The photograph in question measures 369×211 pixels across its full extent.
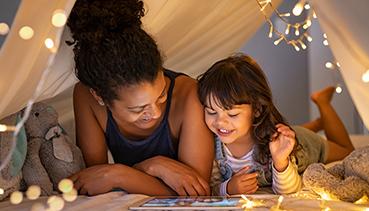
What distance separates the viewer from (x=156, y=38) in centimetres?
190

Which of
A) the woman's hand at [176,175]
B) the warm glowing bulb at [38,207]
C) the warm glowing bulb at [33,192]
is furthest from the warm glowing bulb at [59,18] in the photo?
the woman's hand at [176,175]

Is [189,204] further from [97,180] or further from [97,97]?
[97,97]

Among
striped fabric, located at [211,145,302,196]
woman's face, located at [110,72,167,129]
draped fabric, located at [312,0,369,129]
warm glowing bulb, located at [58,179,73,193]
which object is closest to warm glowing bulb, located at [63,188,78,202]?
warm glowing bulb, located at [58,179,73,193]

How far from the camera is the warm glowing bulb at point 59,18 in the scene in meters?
1.03

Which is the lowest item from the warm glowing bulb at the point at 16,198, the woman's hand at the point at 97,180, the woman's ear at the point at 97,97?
the woman's hand at the point at 97,180

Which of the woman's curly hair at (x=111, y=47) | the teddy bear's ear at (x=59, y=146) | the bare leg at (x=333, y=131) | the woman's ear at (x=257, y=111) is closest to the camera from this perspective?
the woman's curly hair at (x=111, y=47)

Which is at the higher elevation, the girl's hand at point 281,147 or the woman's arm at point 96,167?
the woman's arm at point 96,167

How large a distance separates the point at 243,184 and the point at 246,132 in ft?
0.59

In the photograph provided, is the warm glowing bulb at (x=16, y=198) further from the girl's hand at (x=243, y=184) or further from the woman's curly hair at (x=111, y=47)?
the girl's hand at (x=243, y=184)

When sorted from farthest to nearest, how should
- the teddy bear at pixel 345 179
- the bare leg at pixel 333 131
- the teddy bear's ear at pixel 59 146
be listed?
the bare leg at pixel 333 131
the teddy bear's ear at pixel 59 146
the teddy bear at pixel 345 179

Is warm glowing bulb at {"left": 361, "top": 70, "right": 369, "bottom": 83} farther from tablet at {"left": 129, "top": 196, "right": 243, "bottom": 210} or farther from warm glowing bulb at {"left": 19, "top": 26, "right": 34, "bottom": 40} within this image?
warm glowing bulb at {"left": 19, "top": 26, "right": 34, "bottom": 40}

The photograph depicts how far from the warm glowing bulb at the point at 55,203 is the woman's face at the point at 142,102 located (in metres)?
0.29

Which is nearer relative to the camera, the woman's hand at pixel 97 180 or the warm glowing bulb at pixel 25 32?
the warm glowing bulb at pixel 25 32

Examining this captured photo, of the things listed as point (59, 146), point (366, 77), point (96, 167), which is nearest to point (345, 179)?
point (366, 77)
